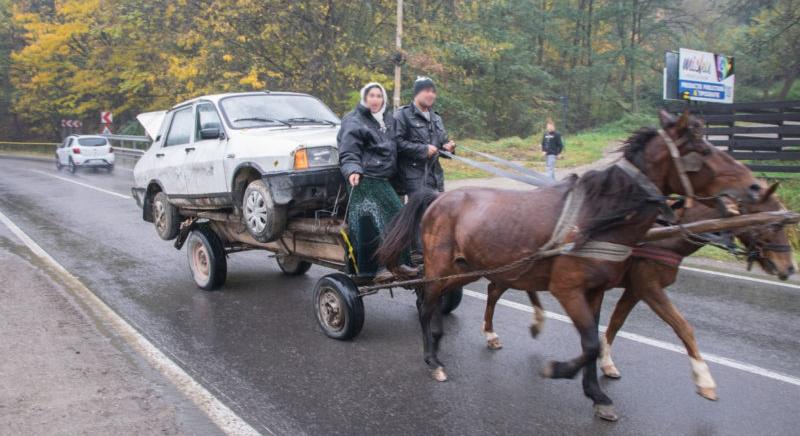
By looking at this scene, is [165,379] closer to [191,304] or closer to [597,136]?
[191,304]

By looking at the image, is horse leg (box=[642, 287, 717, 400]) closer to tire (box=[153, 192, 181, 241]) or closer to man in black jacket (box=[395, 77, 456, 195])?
man in black jacket (box=[395, 77, 456, 195])

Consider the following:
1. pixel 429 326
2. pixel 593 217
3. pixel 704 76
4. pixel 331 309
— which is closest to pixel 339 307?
pixel 331 309

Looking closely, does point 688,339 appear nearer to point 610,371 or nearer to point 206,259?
point 610,371

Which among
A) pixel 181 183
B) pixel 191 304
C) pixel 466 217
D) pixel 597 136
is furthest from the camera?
pixel 597 136

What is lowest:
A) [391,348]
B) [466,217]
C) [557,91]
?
[391,348]

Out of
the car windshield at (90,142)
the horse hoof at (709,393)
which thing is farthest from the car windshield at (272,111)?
the car windshield at (90,142)

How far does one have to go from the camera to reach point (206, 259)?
813 centimetres

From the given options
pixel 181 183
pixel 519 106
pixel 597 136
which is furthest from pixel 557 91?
pixel 181 183

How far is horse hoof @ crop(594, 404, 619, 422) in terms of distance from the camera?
440cm

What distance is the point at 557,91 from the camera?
128 ft

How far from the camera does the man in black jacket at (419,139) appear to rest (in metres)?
6.13

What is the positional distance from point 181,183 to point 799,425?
6.76 meters

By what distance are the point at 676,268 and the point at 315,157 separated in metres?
3.43

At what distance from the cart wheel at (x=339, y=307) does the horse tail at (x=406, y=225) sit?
1.86ft
